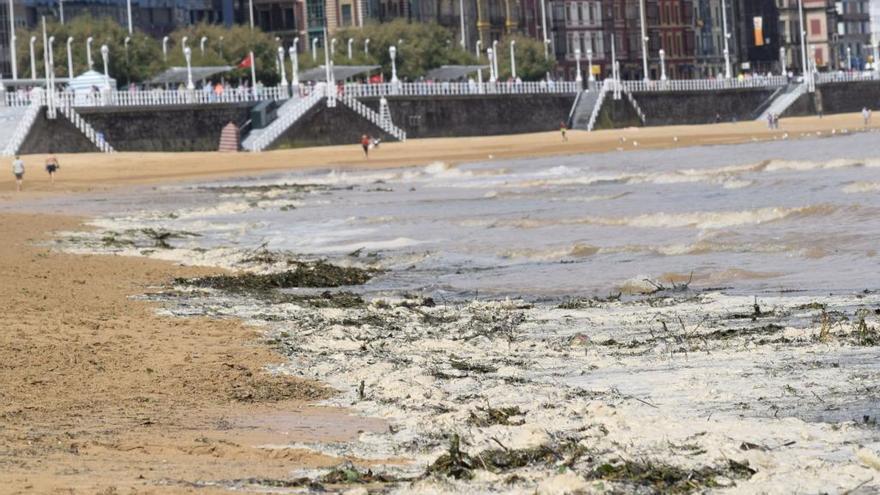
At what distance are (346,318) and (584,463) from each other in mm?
7909

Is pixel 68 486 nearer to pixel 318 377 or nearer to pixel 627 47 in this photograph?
pixel 318 377

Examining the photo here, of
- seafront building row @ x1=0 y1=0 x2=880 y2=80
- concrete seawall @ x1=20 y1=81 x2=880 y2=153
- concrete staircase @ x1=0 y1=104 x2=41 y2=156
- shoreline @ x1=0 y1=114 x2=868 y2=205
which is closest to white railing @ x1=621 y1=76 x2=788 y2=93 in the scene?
concrete seawall @ x1=20 y1=81 x2=880 y2=153

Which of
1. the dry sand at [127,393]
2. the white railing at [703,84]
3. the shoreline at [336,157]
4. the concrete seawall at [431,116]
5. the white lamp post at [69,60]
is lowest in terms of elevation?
the dry sand at [127,393]

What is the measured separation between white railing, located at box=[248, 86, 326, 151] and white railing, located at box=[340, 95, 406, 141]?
1940 millimetres

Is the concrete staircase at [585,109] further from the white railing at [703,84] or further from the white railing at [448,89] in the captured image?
the white railing at [703,84]

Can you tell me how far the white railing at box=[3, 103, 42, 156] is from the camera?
70125 millimetres

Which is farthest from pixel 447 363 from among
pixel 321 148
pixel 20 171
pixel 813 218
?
pixel 321 148

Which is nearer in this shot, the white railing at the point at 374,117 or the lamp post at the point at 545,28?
the white railing at the point at 374,117

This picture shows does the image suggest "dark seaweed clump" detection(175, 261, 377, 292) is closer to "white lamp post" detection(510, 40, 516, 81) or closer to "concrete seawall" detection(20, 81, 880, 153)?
"concrete seawall" detection(20, 81, 880, 153)

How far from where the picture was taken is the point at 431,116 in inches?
3612

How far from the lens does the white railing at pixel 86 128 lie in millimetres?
72062

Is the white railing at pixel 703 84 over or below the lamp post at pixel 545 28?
below

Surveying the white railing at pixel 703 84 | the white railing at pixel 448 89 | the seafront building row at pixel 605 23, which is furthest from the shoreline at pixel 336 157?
the seafront building row at pixel 605 23

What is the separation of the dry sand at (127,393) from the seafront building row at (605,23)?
82.1 m
